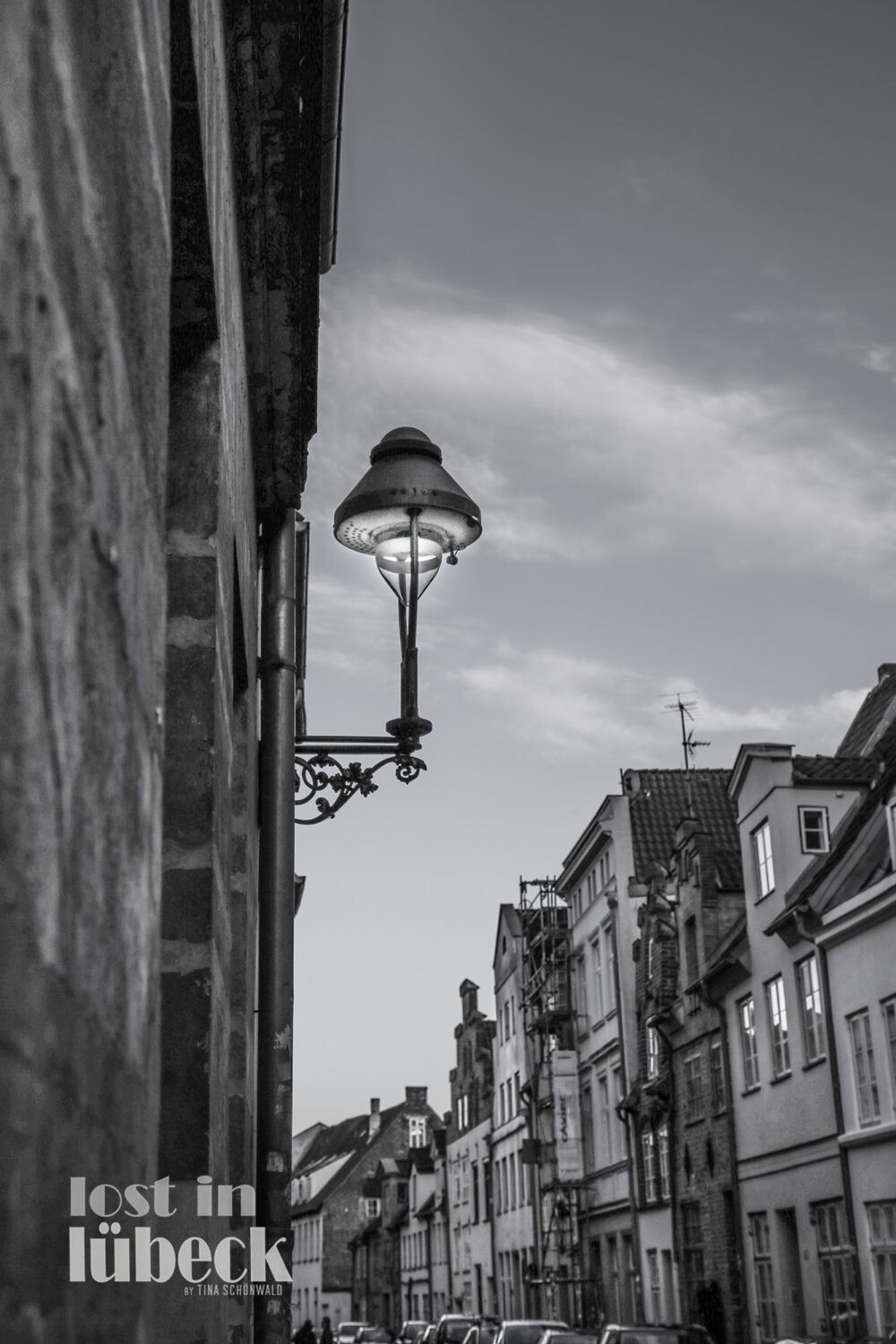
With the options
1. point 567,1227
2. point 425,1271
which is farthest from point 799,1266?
point 425,1271

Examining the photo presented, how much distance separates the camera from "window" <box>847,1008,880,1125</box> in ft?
68.6

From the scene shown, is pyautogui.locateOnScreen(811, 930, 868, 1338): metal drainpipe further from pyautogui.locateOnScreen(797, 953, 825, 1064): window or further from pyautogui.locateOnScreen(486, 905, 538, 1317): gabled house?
pyautogui.locateOnScreen(486, 905, 538, 1317): gabled house

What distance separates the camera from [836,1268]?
22078mm

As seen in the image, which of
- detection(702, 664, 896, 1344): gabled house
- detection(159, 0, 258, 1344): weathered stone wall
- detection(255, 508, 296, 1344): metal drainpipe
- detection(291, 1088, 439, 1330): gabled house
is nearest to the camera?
detection(159, 0, 258, 1344): weathered stone wall

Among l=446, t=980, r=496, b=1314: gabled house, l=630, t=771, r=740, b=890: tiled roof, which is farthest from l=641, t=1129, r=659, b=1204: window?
l=446, t=980, r=496, b=1314: gabled house

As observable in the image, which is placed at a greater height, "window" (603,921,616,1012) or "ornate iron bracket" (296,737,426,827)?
"window" (603,921,616,1012)

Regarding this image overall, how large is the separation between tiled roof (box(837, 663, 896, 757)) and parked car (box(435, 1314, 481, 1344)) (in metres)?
15.2

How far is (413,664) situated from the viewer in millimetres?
6340

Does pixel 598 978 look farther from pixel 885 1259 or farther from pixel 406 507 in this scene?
pixel 406 507

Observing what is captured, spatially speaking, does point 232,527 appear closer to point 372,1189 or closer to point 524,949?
point 524,949

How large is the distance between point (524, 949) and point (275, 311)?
1871 inches

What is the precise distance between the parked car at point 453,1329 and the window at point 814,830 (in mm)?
14918

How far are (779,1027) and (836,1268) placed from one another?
13.4ft

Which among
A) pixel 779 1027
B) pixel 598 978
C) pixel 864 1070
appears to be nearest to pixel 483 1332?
pixel 779 1027
